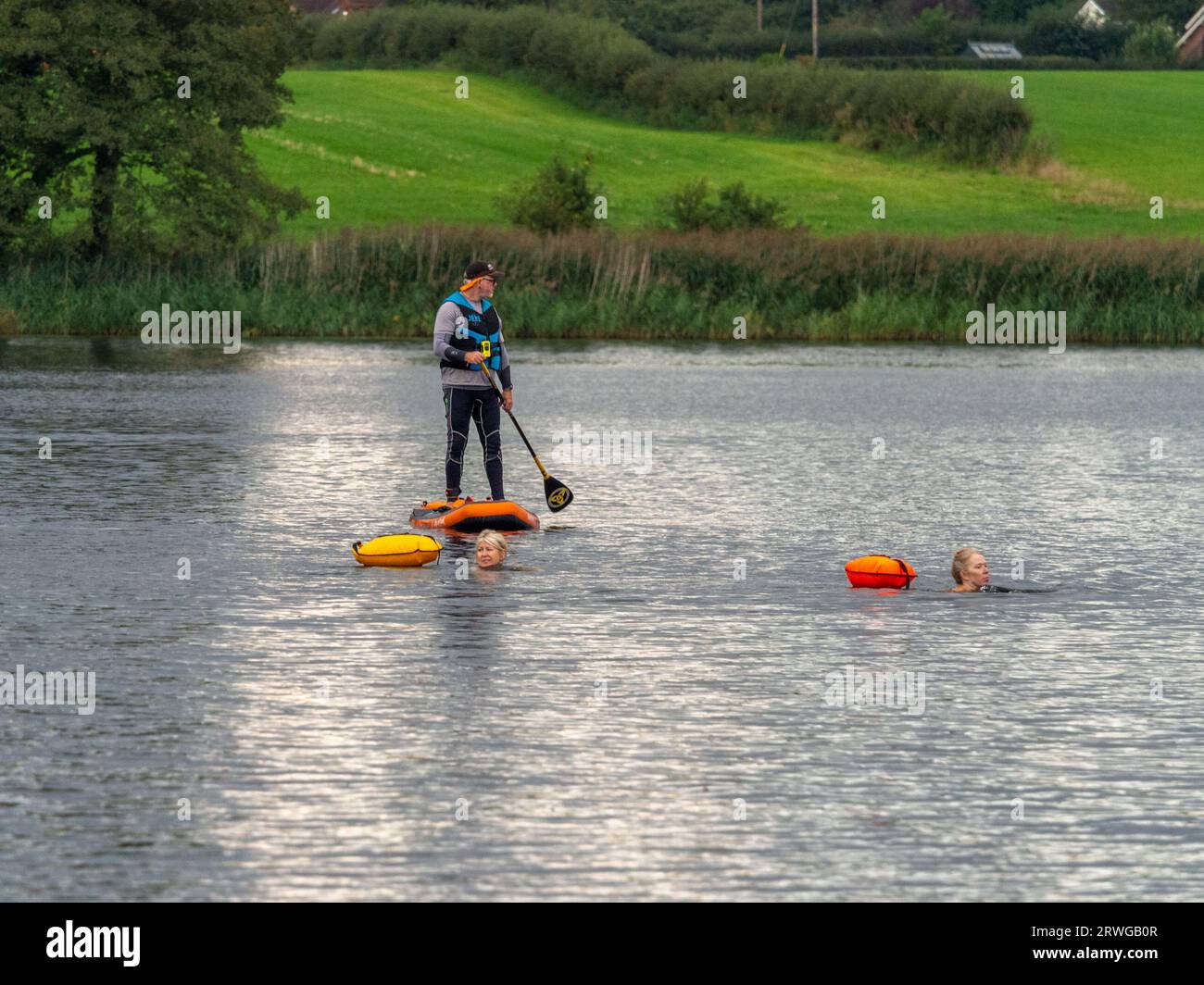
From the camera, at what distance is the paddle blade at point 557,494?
19.2m

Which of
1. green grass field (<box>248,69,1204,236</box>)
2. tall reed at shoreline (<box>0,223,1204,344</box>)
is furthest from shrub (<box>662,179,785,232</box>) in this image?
green grass field (<box>248,69,1204,236</box>)

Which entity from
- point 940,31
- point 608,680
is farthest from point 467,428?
point 940,31

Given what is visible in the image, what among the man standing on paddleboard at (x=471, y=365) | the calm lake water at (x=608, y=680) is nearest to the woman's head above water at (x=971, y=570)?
the calm lake water at (x=608, y=680)

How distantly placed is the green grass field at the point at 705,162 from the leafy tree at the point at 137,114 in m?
13.9

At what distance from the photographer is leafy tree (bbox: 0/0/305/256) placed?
51.2m

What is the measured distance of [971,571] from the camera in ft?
49.9

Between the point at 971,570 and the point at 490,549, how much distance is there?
3409 millimetres

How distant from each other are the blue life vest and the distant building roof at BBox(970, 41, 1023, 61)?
102043mm

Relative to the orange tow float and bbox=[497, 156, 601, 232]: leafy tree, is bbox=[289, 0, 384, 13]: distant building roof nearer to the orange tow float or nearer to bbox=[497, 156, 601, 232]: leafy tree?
bbox=[497, 156, 601, 232]: leafy tree

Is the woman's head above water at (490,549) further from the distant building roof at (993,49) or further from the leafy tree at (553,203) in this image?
the distant building roof at (993,49)

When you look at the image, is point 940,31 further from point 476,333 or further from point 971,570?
point 971,570

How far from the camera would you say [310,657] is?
1258 centimetres
